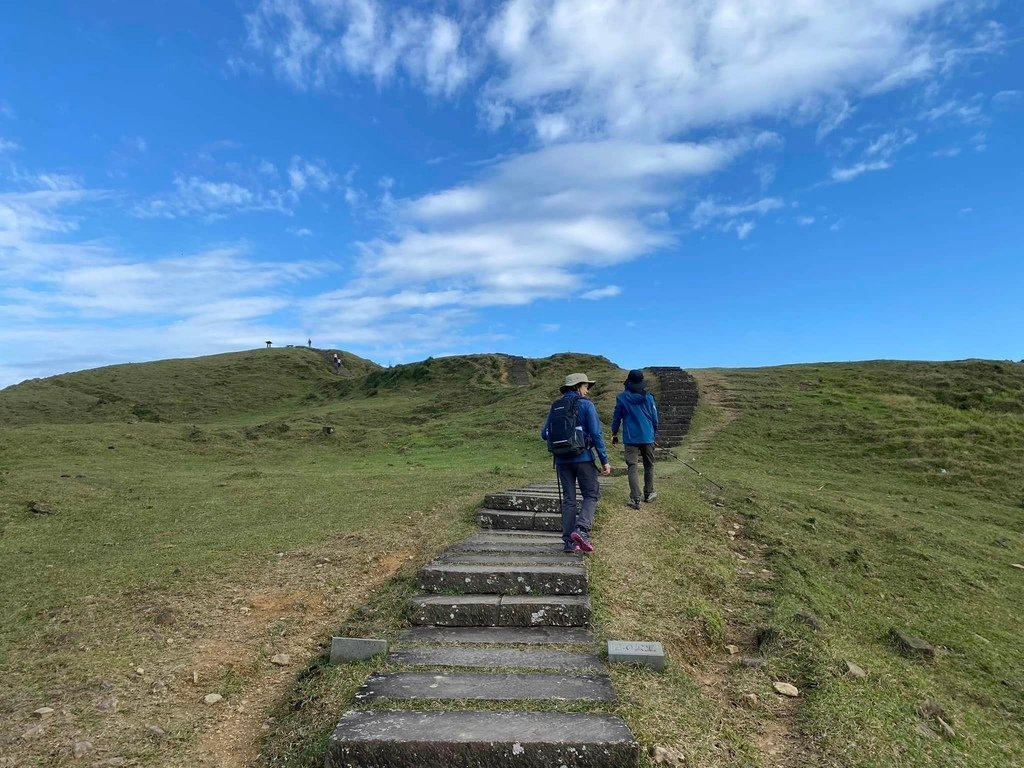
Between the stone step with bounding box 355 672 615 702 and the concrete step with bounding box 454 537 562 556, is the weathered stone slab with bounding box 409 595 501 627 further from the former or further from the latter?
the concrete step with bounding box 454 537 562 556

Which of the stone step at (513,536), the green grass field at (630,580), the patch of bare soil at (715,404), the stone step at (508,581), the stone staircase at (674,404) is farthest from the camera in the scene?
the stone staircase at (674,404)

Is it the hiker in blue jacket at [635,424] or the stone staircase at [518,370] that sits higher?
the stone staircase at [518,370]

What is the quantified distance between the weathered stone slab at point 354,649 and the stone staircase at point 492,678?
0.46 ft

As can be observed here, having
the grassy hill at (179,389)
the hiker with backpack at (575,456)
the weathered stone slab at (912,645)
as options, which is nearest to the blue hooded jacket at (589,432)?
the hiker with backpack at (575,456)

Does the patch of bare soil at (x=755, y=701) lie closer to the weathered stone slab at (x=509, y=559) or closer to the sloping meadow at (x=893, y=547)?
the sloping meadow at (x=893, y=547)

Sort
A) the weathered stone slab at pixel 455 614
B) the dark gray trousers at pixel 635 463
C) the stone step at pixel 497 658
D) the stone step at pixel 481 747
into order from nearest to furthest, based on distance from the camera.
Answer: the stone step at pixel 481 747
the stone step at pixel 497 658
the weathered stone slab at pixel 455 614
the dark gray trousers at pixel 635 463

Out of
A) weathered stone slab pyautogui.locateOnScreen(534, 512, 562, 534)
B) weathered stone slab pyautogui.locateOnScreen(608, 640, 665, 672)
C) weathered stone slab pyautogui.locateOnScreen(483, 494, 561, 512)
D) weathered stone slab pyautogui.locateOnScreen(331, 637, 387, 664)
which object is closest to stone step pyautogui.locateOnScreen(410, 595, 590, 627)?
weathered stone slab pyautogui.locateOnScreen(331, 637, 387, 664)

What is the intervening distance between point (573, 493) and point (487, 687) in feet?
11.1

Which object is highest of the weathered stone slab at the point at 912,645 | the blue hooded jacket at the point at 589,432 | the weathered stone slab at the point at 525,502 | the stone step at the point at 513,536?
the blue hooded jacket at the point at 589,432

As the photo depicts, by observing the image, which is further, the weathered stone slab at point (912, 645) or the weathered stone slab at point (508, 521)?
the weathered stone slab at point (508, 521)

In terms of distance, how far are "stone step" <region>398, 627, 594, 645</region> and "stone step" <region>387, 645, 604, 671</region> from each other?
17 cm

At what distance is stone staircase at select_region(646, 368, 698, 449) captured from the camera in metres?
19.6

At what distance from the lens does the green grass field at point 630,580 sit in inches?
177

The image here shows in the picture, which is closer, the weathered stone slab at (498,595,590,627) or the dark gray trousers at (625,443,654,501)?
the weathered stone slab at (498,595,590,627)
